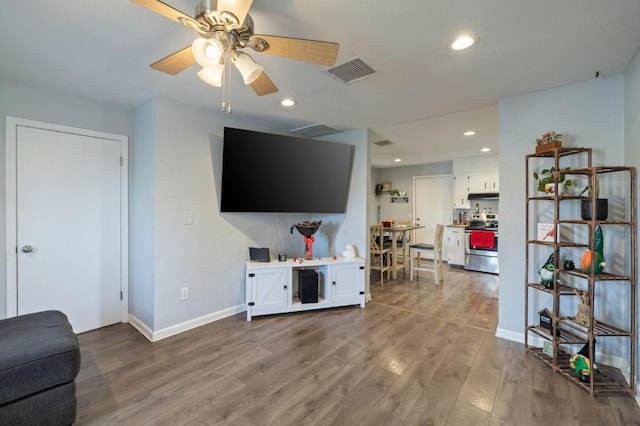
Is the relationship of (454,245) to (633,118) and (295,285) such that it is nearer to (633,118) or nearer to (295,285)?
(295,285)

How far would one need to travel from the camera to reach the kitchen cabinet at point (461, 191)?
6094mm

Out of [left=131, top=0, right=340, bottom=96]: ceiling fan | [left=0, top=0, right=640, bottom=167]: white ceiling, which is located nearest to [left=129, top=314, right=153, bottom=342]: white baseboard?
[left=0, top=0, right=640, bottom=167]: white ceiling

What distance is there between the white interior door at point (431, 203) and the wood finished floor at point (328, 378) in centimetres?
386

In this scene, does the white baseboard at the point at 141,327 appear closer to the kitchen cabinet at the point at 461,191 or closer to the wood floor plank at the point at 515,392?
the wood floor plank at the point at 515,392

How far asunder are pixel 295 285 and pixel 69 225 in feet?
8.19

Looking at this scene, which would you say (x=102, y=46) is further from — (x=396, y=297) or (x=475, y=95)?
(x=396, y=297)

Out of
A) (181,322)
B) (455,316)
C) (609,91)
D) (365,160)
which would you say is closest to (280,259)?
(181,322)

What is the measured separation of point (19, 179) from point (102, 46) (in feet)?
5.14

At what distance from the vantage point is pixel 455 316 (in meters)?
3.33

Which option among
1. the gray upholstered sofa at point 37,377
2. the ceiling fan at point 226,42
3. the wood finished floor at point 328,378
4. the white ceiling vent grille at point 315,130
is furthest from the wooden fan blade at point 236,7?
the white ceiling vent grille at point 315,130

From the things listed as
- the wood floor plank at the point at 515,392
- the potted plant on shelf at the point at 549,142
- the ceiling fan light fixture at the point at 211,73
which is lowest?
the wood floor plank at the point at 515,392

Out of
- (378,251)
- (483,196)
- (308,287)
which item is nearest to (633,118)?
(308,287)

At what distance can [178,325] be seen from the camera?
2.88 metres

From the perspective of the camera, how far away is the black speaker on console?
11.3 ft
